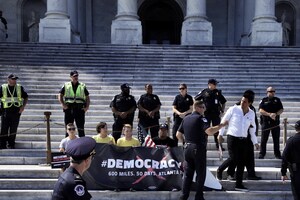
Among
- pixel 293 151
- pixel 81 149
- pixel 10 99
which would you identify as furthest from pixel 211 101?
pixel 81 149

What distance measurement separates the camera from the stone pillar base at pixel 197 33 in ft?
73.2

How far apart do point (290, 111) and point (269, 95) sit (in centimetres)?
375

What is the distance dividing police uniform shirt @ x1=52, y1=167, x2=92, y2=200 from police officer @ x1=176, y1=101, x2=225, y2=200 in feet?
13.2

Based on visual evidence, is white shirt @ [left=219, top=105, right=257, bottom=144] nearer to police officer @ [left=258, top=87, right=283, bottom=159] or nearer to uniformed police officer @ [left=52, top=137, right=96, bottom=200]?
police officer @ [left=258, top=87, right=283, bottom=159]

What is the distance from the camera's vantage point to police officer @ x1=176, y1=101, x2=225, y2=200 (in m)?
7.22

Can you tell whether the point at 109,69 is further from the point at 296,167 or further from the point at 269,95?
the point at 296,167

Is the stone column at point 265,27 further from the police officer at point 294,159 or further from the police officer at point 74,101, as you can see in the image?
the police officer at point 294,159

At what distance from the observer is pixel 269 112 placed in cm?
1009

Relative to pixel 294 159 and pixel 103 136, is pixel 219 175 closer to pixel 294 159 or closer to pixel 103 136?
pixel 294 159

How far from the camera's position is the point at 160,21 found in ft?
102

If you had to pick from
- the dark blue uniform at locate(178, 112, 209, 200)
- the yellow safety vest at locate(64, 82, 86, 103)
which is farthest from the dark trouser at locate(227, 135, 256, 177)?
the yellow safety vest at locate(64, 82, 86, 103)

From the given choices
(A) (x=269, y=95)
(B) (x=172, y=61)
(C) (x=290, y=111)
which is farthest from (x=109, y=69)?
(A) (x=269, y=95)

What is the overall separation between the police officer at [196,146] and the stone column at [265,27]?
632 inches

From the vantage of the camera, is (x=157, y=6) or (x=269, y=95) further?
(x=157, y=6)
